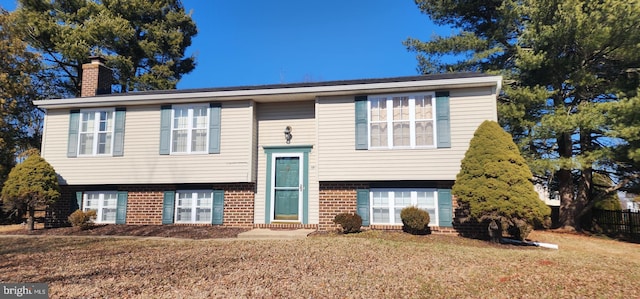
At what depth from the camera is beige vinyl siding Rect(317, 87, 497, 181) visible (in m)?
10.0

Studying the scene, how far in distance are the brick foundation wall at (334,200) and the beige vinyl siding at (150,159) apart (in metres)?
2.34

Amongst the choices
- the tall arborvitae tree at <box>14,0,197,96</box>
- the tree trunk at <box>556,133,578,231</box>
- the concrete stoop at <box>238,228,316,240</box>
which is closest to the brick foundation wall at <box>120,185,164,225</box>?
the concrete stoop at <box>238,228,316,240</box>

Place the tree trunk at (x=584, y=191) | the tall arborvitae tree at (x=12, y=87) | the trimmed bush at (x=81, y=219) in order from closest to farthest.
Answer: the trimmed bush at (x=81, y=219), the tree trunk at (x=584, y=191), the tall arborvitae tree at (x=12, y=87)

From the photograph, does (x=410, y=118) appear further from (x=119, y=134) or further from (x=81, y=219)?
(x=81, y=219)

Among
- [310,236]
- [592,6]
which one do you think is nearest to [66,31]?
[310,236]

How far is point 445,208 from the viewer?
1013cm

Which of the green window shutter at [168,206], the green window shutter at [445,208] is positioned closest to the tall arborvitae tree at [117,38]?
the green window shutter at [168,206]

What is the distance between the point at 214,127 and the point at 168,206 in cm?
285

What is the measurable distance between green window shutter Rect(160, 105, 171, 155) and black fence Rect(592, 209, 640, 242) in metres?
15.9

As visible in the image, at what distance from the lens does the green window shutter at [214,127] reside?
1134 centimetres

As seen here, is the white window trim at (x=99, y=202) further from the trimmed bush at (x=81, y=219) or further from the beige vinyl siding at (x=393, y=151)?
the beige vinyl siding at (x=393, y=151)

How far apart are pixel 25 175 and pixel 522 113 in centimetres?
1622

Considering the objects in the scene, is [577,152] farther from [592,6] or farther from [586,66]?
[592,6]

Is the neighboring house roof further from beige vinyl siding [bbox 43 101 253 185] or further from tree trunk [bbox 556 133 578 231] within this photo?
tree trunk [bbox 556 133 578 231]
